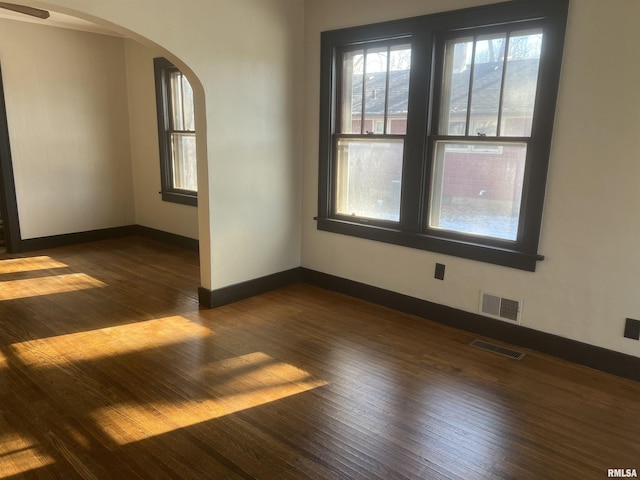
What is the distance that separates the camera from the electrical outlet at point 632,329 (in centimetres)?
296

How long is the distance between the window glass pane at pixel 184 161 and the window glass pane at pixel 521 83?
3.90 metres

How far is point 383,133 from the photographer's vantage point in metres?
4.07

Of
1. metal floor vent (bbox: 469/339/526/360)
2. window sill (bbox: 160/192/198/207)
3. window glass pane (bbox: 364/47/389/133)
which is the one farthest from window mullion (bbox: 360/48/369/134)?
window sill (bbox: 160/192/198/207)

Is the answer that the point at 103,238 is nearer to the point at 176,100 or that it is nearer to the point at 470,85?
the point at 176,100

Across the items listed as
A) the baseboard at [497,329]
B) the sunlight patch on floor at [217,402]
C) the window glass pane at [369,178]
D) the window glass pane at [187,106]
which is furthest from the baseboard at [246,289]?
the window glass pane at [187,106]

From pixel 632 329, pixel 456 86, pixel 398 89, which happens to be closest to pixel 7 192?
pixel 398 89

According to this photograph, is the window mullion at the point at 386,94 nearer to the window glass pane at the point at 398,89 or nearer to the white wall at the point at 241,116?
the window glass pane at the point at 398,89

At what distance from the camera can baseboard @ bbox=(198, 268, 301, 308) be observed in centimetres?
414

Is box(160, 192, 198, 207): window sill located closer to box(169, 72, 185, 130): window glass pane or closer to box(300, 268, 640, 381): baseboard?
box(169, 72, 185, 130): window glass pane

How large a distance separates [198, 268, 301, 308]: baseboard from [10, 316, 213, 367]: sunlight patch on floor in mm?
344

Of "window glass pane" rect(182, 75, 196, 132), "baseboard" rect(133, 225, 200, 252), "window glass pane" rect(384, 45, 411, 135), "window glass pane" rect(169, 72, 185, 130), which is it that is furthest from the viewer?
"baseboard" rect(133, 225, 200, 252)

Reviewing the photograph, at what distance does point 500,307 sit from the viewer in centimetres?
354

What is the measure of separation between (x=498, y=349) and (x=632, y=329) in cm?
85

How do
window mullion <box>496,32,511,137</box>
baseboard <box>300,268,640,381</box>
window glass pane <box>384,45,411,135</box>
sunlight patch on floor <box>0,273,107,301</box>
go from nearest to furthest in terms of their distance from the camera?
baseboard <box>300,268,640,381</box>, window mullion <box>496,32,511,137</box>, window glass pane <box>384,45,411,135</box>, sunlight patch on floor <box>0,273,107,301</box>
